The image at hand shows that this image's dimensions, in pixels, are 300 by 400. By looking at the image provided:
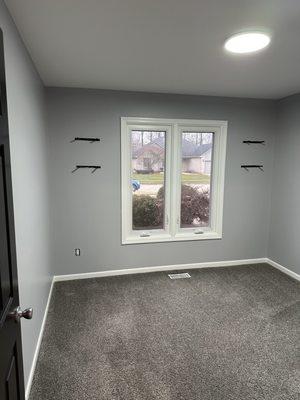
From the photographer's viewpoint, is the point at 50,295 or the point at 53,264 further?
the point at 53,264

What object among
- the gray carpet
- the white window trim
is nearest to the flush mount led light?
the white window trim

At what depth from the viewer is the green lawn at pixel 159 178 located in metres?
3.90

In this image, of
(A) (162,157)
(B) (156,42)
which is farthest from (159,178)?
(B) (156,42)

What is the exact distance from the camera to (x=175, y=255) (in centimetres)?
407

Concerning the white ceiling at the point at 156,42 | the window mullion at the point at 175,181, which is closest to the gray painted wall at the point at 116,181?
the window mullion at the point at 175,181

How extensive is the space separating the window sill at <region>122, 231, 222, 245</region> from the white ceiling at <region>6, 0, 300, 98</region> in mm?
2032

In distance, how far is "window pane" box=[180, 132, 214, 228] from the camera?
13.1 feet

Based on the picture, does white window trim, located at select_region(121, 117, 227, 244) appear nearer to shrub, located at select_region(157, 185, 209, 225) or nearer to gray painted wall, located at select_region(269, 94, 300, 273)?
shrub, located at select_region(157, 185, 209, 225)

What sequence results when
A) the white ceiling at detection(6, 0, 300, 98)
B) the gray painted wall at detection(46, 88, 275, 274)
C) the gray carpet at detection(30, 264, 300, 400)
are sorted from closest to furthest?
the white ceiling at detection(6, 0, 300, 98)
the gray carpet at detection(30, 264, 300, 400)
the gray painted wall at detection(46, 88, 275, 274)

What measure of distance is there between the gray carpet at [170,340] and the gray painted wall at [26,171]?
0.34 meters

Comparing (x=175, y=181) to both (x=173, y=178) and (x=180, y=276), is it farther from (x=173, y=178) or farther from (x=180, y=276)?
(x=180, y=276)

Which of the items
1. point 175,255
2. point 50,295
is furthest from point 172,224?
point 50,295

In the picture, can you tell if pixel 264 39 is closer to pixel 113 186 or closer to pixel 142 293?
pixel 113 186

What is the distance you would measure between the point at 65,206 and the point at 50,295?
1.11 m
